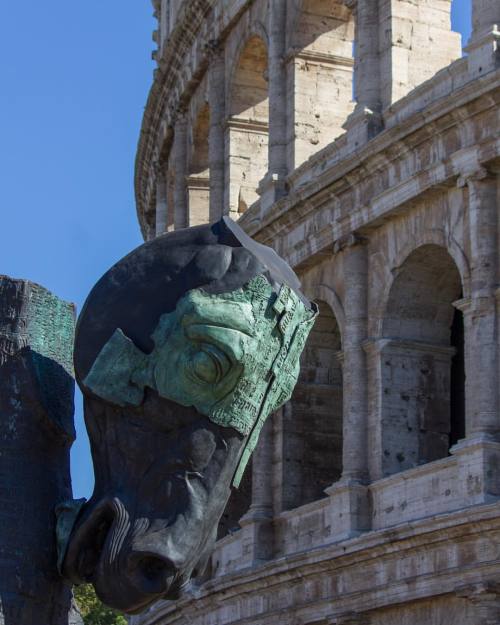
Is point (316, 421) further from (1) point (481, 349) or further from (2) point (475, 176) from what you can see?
(2) point (475, 176)

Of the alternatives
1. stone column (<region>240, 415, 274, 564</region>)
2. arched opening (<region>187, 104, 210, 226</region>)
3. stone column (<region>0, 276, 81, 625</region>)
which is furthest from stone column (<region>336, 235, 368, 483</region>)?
stone column (<region>0, 276, 81, 625</region>)

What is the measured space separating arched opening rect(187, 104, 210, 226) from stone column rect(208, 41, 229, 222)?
141 centimetres

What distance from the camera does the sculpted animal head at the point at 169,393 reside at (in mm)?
2439

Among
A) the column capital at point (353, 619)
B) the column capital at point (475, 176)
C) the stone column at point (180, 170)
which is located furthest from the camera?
the stone column at point (180, 170)

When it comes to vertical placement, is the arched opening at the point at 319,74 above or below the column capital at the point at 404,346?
above

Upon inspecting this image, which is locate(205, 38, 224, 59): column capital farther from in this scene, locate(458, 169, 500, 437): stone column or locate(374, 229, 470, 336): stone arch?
locate(458, 169, 500, 437): stone column

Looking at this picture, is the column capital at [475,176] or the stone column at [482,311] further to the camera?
the column capital at [475,176]

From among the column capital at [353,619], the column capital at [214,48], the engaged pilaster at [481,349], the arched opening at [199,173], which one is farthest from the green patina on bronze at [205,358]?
the arched opening at [199,173]

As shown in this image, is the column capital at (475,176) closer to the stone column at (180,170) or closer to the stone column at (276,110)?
the stone column at (276,110)

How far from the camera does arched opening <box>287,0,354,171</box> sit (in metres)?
20.9

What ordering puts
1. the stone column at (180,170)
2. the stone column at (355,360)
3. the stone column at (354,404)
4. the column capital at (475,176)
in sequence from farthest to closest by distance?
the stone column at (180,170)
the stone column at (355,360)
the stone column at (354,404)
the column capital at (475,176)

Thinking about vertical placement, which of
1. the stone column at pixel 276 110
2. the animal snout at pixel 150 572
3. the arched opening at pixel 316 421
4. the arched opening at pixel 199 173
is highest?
the arched opening at pixel 199 173

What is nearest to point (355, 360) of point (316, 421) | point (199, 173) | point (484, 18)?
point (316, 421)

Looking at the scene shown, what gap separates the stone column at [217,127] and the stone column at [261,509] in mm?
4153
